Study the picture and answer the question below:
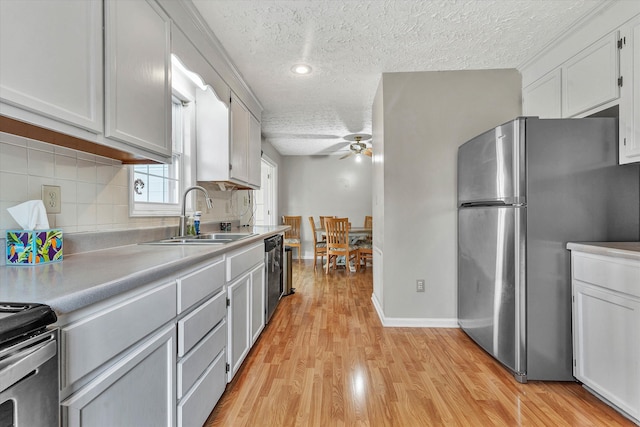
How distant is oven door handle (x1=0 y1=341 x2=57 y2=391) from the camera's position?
1.75ft

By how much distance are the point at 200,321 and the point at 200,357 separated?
17 centimetres

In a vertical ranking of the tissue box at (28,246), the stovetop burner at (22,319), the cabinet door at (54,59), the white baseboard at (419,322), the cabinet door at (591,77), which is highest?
the cabinet door at (591,77)

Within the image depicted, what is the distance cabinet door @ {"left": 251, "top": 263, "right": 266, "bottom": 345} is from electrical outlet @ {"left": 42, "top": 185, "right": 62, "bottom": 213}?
123 centimetres

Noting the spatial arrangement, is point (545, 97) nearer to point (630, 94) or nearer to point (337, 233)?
point (630, 94)

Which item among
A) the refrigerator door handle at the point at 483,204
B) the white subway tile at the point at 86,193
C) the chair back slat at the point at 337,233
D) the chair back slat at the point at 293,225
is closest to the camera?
the white subway tile at the point at 86,193

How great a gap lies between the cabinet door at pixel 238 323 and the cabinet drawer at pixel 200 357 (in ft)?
0.33

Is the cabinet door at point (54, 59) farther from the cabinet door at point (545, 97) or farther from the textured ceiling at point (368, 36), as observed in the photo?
the cabinet door at point (545, 97)

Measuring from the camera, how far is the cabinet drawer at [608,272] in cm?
146

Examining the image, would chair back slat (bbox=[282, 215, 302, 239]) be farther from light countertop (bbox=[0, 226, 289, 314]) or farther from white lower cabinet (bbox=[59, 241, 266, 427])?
light countertop (bbox=[0, 226, 289, 314])

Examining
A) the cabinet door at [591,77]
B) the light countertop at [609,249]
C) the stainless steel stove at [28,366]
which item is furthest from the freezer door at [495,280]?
the stainless steel stove at [28,366]

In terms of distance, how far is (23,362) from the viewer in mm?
567

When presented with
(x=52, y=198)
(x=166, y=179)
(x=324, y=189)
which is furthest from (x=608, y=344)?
(x=324, y=189)

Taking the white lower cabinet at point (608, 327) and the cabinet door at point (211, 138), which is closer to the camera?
the white lower cabinet at point (608, 327)

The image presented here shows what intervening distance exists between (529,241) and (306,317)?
2.08m
